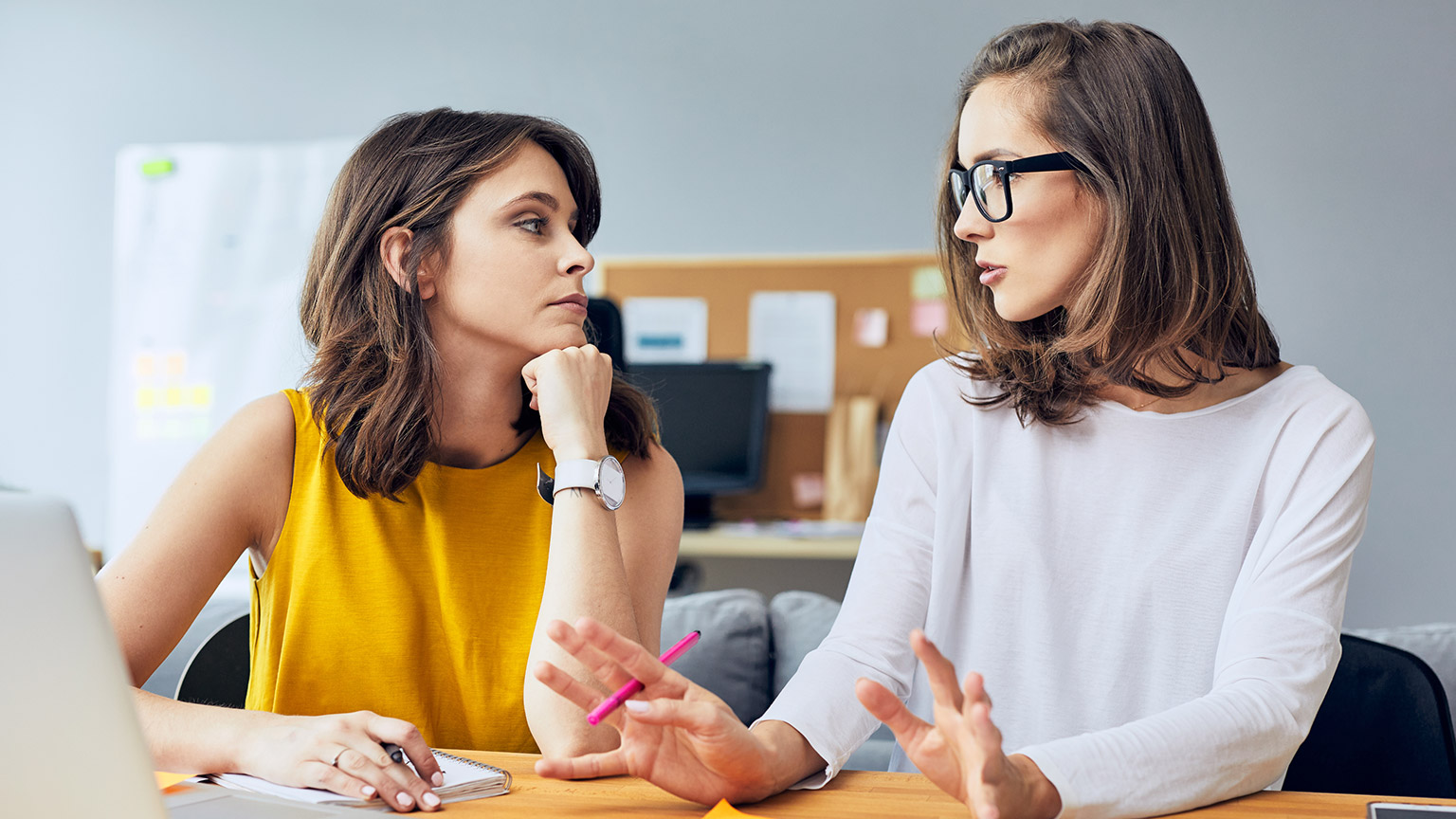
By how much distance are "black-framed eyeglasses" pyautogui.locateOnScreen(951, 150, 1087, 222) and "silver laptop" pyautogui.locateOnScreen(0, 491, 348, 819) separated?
2.91ft

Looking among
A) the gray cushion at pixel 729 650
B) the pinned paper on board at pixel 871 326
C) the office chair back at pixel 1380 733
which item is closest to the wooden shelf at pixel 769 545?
the pinned paper on board at pixel 871 326

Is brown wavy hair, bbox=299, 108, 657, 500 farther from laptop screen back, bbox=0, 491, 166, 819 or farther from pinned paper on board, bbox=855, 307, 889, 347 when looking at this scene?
pinned paper on board, bbox=855, 307, 889, 347

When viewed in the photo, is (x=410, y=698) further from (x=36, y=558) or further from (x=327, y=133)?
(x=327, y=133)

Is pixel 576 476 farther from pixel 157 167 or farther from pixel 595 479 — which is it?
pixel 157 167

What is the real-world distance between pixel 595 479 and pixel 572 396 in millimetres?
120

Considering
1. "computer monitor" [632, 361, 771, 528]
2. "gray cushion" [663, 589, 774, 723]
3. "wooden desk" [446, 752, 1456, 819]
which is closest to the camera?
"wooden desk" [446, 752, 1456, 819]

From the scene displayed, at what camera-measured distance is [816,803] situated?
80cm

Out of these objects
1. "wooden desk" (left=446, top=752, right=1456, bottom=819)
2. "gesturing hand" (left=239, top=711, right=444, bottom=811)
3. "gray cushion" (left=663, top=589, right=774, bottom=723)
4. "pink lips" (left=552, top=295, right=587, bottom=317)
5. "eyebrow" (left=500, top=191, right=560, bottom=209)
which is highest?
"eyebrow" (left=500, top=191, right=560, bottom=209)

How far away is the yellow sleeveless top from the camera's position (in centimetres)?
120

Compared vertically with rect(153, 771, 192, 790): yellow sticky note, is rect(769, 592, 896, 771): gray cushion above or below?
below

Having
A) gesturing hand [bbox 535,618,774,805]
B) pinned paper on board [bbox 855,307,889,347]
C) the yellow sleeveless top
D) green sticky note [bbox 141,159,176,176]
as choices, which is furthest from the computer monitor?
gesturing hand [bbox 535,618,774,805]

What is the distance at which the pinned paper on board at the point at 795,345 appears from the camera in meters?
3.57

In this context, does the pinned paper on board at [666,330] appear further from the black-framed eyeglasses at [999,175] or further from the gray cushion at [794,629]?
the black-framed eyeglasses at [999,175]

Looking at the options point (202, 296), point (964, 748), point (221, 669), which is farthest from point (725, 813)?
point (202, 296)
